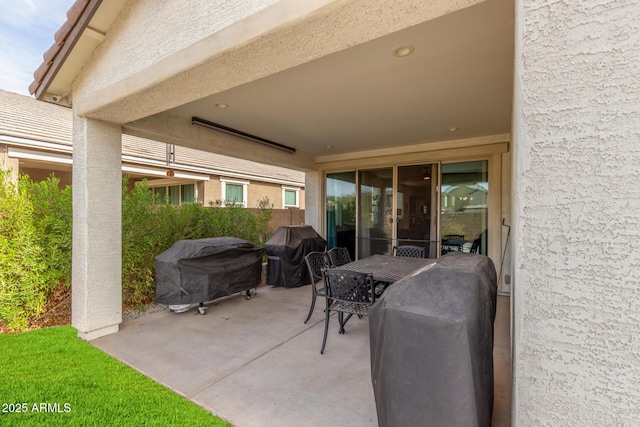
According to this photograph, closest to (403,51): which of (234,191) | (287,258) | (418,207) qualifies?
(287,258)

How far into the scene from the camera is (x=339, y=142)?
6352 millimetres

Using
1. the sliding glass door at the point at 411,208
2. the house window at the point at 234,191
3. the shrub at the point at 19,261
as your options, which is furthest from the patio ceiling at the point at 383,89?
the house window at the point at 234,191

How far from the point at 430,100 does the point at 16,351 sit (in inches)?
227

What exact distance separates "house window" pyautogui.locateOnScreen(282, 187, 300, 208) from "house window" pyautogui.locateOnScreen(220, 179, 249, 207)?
2.64 metres

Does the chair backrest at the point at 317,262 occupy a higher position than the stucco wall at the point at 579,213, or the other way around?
the stucco wall at the point at 579,213

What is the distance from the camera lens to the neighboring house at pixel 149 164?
22.5ft

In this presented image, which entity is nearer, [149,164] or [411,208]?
[411,208]

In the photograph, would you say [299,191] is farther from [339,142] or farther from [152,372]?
[152,372]

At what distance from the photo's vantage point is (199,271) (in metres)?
4.54

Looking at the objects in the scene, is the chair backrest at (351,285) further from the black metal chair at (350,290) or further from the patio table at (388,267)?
the patio table at (388,267)

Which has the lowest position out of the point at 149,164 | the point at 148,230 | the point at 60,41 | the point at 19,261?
the point at 19,261

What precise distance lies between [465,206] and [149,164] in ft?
29.9

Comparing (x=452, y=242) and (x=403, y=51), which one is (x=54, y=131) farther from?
(x=452, y=242)

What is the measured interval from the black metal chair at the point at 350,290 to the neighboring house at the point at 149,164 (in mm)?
5532
